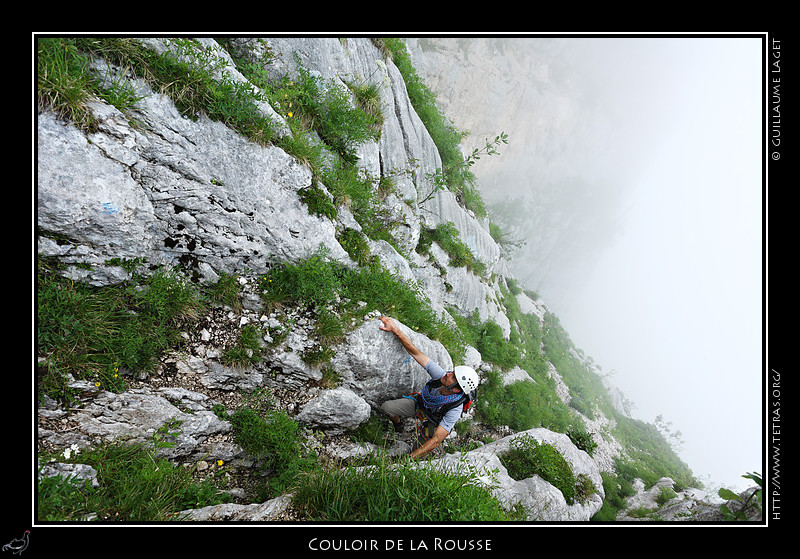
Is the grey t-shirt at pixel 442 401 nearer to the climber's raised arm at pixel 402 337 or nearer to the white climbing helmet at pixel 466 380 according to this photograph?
the white climbing helmet at pixel 466 380

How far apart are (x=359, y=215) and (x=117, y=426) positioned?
5715 millimetres

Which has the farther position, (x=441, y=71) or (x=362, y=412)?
(x=441, y=71)

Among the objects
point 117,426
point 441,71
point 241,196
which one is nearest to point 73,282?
point 117,426

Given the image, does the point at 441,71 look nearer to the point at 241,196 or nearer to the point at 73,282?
the point at 241,196

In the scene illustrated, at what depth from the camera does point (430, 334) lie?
23.4 feet

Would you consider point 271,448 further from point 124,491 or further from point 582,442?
point 582,442

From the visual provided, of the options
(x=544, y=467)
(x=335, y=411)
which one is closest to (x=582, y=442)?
(x=544, y=467)

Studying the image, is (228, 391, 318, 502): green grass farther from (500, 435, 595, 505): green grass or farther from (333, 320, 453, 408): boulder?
(500, 435, 595, 505): green grass

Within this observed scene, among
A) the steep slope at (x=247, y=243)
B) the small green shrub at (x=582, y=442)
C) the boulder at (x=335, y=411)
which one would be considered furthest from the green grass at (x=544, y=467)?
the boulder at (x=335, y=411)
